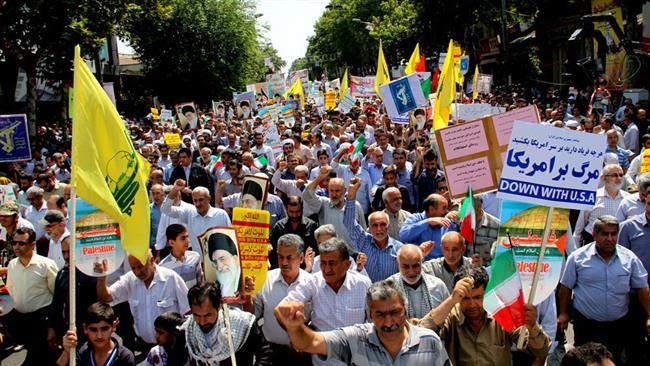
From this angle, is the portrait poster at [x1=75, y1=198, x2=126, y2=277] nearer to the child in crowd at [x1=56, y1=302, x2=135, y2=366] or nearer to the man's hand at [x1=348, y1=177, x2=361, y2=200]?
the child in crowd at [x1=56, y1=302, x2=135, y2=366]

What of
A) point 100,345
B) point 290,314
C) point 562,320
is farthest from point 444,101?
point 290,314

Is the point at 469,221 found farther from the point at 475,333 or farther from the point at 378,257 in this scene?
the point at 475,333

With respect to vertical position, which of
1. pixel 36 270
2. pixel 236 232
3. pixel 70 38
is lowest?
pixel 36 270

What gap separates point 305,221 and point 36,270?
276 centimetres

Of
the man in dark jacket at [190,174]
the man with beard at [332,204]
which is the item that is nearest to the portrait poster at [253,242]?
the man with beard at [332,204]

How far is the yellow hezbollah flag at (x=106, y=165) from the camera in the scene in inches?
160

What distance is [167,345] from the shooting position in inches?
179

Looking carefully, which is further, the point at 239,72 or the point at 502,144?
the point at 239,72

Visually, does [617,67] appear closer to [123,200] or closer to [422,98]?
[422,98]

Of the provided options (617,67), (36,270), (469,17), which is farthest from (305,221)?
(469,17)

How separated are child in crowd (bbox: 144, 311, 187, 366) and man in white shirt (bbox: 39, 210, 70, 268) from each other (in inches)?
99.7

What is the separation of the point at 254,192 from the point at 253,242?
78.1 inches

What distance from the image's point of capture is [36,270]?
19.9 ft

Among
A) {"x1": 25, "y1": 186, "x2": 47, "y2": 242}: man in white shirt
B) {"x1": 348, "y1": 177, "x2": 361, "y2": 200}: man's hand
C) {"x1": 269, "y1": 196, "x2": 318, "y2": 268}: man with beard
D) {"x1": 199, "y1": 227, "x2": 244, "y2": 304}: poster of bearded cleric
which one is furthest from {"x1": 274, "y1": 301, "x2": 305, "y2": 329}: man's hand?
{"x1": 25, "y1": 186, "x2": 47, "y2": 242}: man in white shirt
